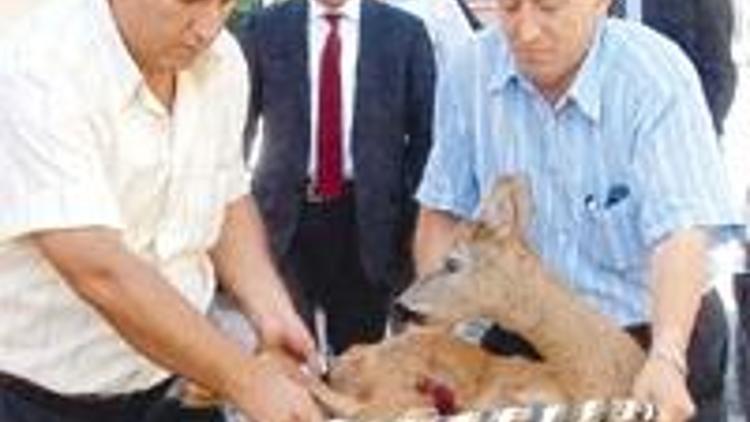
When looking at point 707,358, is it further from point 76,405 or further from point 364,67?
point 364,67

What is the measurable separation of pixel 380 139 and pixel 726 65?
881 millimetres

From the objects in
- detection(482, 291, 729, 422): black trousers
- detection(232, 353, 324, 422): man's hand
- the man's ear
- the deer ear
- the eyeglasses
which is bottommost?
detection(482, 291, 729, 422): black trousers

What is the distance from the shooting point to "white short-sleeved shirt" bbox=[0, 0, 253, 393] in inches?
102

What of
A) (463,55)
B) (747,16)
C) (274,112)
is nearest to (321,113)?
(274,112)

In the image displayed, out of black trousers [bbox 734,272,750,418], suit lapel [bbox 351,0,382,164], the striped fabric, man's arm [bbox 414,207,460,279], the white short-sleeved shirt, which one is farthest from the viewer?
suit lapel [bbox 351,0,382,164]

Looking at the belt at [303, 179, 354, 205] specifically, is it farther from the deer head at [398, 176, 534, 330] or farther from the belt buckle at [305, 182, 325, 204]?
the deer head at [398, 176, 534, 330]

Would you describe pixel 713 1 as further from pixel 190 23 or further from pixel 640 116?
pixel 190 23

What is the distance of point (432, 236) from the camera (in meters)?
3.26

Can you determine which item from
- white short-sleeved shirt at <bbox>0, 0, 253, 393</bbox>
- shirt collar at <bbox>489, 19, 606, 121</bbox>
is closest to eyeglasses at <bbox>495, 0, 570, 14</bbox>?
shirt collar at <bbox>489, 19, 606, 121</bbox>

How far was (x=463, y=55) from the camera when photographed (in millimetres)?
3225

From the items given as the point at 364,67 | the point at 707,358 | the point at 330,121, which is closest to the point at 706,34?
the point at 364,67

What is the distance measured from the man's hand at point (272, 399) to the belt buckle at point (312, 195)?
80.3 inches

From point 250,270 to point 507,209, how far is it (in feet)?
1.52

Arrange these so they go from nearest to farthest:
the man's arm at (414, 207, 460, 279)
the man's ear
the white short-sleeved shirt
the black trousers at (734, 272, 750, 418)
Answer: the white short-sleeved shirt < the man's ear < the man's arm at (414, 207, 460, 279) < the black trousers at (734, 272, 750, 418)
